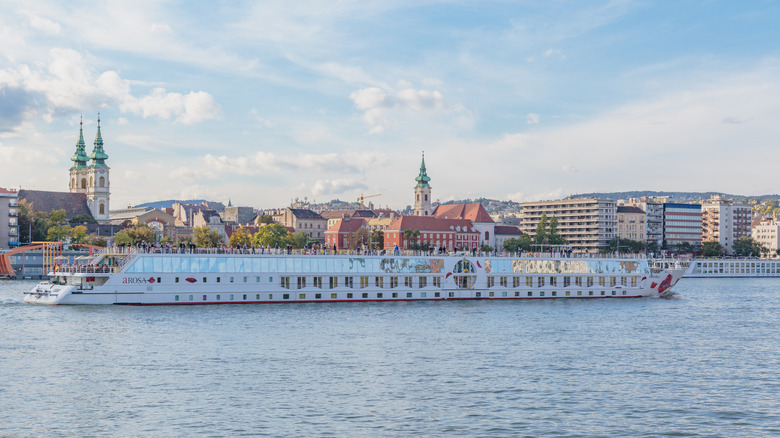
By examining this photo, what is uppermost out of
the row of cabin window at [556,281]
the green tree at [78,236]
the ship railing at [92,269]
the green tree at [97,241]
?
the green tree at [78,236]

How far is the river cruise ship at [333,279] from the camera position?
63969 mm

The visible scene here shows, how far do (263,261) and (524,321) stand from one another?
21.7 meters

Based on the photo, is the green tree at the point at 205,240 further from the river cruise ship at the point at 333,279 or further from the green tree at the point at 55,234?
the river cruise ship at the point at 333,279

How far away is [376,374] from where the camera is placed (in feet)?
123

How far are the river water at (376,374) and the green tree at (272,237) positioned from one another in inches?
3729

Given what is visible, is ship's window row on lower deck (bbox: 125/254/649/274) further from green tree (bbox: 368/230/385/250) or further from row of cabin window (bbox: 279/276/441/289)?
green tree (bbox: 368/230/385/250)

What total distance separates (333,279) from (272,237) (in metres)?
90.6

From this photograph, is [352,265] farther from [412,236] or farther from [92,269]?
[412,236]

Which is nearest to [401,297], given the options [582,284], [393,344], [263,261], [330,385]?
[263,261]

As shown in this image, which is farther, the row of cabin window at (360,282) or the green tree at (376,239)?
the green tree at (376,239)

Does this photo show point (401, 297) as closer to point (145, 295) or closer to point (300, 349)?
point (145, 295)

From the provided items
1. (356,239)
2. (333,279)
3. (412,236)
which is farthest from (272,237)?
(333,279)

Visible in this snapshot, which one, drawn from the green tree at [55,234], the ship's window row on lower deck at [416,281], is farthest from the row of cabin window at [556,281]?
the green tree at [55,234]

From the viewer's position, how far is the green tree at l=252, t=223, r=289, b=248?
157 m
